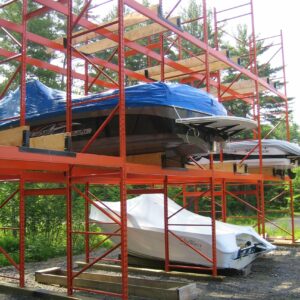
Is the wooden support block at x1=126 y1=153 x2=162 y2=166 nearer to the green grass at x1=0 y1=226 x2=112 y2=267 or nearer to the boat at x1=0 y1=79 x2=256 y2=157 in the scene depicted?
the boat at x1=0 y1=79 x2=256 y2=157

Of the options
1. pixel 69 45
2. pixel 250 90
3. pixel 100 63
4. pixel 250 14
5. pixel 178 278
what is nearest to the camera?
pixel 69 45

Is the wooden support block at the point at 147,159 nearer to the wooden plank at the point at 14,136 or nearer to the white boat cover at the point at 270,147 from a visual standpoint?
the wooden plank at the point at 14,136

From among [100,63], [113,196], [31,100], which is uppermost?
[100,63]

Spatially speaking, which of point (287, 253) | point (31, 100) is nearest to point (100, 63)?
point (31, 100)

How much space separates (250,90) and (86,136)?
6.82 m

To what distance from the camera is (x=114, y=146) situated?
281 inches

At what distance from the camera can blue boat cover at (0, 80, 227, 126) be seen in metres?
6.71

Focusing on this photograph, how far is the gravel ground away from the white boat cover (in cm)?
272

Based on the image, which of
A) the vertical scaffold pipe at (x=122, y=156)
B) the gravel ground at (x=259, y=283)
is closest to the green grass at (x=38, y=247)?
the gravel ground at (x=259, y=283)

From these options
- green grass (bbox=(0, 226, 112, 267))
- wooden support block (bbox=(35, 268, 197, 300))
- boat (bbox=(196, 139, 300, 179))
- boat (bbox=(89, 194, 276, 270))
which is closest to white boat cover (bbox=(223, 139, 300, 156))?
boat (bbox=(196, 139, 300, 179))

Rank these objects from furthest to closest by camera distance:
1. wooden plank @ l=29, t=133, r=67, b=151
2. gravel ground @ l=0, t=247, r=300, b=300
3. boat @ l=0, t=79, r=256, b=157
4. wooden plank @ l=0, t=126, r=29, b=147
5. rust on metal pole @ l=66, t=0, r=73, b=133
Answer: gravel ground @ l=0, t=247, r=300, b=300, boat @ l=0, t=79, r=256, b=157, rust on metal pole @ l=66, t=0, r=73, b=133, wooden plank @ l=29, t=133, r=67, b=151, wooden plank @ l=0, t=126, r=29, b=147

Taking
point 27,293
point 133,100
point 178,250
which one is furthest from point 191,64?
point 27,293

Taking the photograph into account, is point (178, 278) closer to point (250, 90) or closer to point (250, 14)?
point (250, 90)

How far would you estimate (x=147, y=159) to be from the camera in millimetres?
7180
